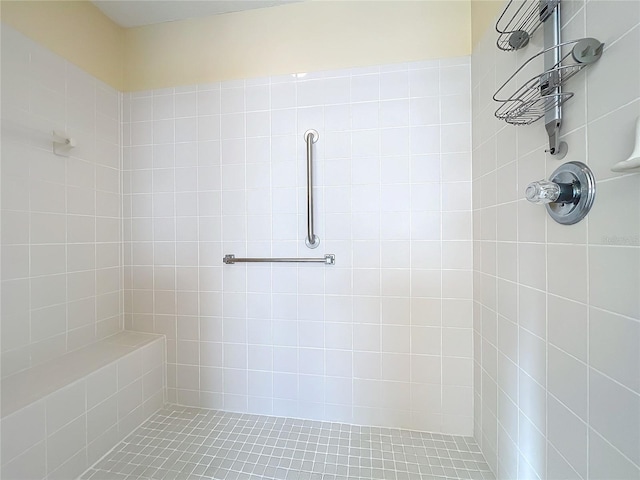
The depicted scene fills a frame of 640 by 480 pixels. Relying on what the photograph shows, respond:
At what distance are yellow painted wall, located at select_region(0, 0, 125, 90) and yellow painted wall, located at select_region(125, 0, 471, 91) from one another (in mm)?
73

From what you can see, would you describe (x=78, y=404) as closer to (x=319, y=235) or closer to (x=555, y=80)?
(x=319, y=235)

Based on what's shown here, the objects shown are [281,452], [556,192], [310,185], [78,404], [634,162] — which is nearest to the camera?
[634,162]

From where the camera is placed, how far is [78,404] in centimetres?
115

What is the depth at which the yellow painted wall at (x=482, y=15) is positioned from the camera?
1093 millimetres

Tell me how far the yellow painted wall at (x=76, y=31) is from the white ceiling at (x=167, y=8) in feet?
0.29

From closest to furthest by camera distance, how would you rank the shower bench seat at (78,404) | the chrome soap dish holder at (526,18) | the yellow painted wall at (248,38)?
the chrome soap dish holder at (526,18) < the shower bench seat at (78,404) < the yellow painted wall at (248,38)

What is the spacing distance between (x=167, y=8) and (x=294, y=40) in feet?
2.44

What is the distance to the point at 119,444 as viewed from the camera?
1.31 meters

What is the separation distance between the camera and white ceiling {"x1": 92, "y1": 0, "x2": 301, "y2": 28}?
1499mm

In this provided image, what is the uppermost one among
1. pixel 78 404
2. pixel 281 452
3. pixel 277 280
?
pixel 277 280

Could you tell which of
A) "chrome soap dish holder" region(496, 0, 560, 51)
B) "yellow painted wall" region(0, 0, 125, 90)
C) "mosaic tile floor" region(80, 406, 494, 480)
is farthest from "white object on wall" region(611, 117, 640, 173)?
"yellow painted wall" region(0, 0, 125, 90)

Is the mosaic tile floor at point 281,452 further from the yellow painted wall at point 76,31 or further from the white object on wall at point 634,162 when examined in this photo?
the yellow painted wall at point 76,31

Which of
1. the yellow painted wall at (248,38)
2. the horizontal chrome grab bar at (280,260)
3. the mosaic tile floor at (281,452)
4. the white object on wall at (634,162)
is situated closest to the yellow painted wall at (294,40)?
the yellow painted wall at (248,38)

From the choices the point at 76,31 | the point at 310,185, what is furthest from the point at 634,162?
the point at 76,31
